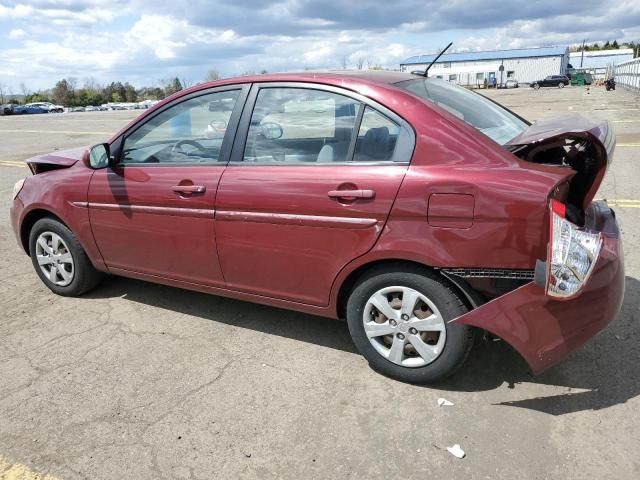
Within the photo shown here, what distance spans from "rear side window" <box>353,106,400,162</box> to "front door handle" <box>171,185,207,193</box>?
1.02 m

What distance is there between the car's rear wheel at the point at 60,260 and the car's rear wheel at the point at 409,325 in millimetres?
2412

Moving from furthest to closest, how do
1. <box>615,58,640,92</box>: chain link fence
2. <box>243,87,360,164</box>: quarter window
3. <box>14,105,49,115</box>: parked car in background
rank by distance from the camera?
<box>14,105,49,115</box>: parked car in background → <box>615,58,640,92</box>: chain link fence → <box>243,87,360,164</box>: quarter window

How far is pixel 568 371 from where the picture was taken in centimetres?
314

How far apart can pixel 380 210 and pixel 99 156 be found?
7.24 ft

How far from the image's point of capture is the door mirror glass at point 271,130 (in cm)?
330

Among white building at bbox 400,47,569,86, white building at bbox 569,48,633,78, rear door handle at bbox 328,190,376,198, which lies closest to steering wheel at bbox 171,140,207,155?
rear door handle at bbox 328,190,376,198

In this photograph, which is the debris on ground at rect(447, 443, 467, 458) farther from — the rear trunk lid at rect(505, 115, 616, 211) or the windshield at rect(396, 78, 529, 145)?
the windshield at rect(396, 78, 529, 145)

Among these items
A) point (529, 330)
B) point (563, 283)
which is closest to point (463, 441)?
point (529, 330)

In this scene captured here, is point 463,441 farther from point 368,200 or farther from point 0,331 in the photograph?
point 0,331

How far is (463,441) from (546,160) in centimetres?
165

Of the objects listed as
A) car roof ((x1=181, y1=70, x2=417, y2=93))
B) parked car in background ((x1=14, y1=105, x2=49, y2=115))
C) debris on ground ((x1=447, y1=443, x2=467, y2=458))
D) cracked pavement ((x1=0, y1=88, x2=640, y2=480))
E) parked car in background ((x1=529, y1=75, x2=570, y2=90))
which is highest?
parked car in background ((x1=14, y1=105, x2=49, y2=115))

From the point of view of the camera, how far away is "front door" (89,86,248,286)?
3445mm

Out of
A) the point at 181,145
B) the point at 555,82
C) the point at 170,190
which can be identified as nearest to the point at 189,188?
the point at 170,190

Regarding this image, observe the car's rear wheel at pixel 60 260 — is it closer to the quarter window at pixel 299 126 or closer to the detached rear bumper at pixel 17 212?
the detached rear bumper at pixel 17 212
